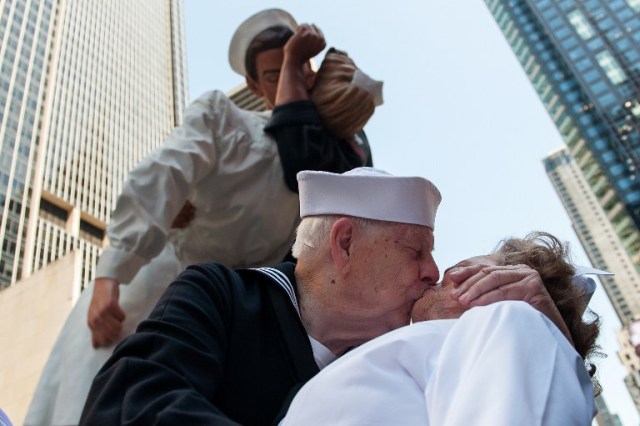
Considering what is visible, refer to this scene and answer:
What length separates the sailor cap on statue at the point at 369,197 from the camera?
1859 millimetres

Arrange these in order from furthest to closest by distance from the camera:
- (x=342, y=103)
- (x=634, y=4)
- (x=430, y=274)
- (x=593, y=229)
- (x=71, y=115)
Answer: (x=593, y=229) → (x=71, y=115) → (x=634, y=4) → (x=342, y=103) → (x=430, y=274)

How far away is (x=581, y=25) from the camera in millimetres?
58531

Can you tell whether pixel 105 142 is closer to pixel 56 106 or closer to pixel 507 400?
pixel 56 106

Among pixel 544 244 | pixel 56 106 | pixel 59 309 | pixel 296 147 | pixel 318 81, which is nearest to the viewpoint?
pixel 544 244

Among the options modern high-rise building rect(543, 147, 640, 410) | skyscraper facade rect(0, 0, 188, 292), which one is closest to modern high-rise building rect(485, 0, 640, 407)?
modern high-rise building rect(543, 147, 640, 410)

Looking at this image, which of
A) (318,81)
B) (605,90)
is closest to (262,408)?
(318,81)

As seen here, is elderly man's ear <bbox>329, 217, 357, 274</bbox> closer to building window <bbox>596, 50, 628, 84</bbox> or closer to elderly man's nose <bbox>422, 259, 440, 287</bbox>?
elderly man's nose <bbox>422, 259, 440, 287</bbox>

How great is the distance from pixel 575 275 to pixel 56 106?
235 feet

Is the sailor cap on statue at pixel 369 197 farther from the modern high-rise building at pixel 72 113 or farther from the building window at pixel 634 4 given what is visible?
the building window at pixel 634 4

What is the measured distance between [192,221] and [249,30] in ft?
4.08

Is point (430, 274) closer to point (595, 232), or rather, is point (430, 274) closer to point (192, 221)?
point (192, 221)

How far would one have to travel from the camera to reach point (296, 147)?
280 cm

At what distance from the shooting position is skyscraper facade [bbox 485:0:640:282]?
171ft

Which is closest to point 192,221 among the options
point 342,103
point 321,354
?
point 342,103
